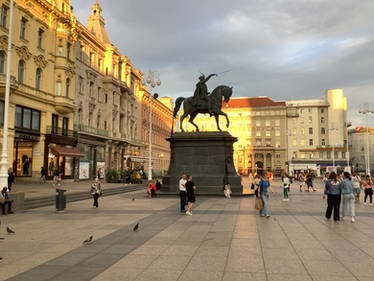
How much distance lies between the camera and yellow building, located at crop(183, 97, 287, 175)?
96.2 m

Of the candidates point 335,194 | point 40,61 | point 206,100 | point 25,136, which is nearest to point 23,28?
point 40,61

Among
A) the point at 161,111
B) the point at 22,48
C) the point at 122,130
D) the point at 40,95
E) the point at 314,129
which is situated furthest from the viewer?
the point at 314,129

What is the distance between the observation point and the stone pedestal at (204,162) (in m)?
21.7

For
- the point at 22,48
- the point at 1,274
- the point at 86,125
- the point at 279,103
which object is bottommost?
the point at 1,274

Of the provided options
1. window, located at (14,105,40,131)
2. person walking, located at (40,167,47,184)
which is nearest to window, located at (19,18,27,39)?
window, located at (14,105,40,131)

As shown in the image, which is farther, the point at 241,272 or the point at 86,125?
the point at 86,125

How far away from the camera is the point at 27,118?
3231 cm

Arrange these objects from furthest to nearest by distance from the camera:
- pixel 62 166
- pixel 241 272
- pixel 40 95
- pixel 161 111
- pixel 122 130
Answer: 1. pixel 161 111
2. pixel 122 130
3. pixel 62 166
4. pixel 40 95
5. pixel 241 272

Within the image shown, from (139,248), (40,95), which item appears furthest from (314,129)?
(139,248)

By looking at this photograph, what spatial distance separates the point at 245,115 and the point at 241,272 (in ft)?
322

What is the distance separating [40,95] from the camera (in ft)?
112

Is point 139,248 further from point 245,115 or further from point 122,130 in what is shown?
point 245,115

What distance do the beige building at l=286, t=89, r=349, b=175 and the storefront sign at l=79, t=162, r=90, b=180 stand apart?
61830 millimetres

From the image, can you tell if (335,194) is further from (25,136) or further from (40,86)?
(40,86)
